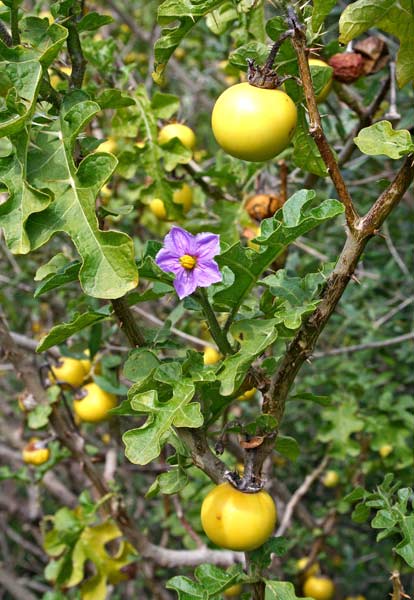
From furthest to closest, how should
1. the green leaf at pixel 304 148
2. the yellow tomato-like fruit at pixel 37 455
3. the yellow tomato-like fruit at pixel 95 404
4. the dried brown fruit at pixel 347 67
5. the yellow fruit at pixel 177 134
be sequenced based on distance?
the yellow tomato-like fruit at pixel 37 455 < the yellow tomato-like fruit at pixel 95 404 < the yellow fruit at pixel 177 134 < the dried brown fruit at pixel 347 67 < the green leaf at pixel 304 148

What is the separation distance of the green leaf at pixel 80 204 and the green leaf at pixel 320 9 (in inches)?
12.6

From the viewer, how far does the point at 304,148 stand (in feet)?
3.59

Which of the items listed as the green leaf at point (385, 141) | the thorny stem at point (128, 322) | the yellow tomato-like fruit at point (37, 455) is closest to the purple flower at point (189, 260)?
the thorny stem at point (128, 322)

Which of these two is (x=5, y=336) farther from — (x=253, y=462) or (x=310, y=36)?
(x=310, y=36)

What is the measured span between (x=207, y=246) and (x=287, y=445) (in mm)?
416

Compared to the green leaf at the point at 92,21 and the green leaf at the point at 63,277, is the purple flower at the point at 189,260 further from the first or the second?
the green leaf at the point at 92,21

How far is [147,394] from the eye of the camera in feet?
2.95

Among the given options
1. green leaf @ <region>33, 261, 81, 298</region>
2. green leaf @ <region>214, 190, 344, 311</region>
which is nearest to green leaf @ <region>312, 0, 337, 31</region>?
green leaf @ <region>214, 190, 344, 311</region>

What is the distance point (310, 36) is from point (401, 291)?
6.32 feet

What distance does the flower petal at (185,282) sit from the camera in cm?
90

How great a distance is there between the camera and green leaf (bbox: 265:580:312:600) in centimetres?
102

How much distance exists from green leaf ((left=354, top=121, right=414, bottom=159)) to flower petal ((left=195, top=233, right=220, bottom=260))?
0.22 m

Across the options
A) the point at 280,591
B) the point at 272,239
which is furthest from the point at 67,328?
the point at 280,591

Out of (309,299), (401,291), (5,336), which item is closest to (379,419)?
(401,291)
